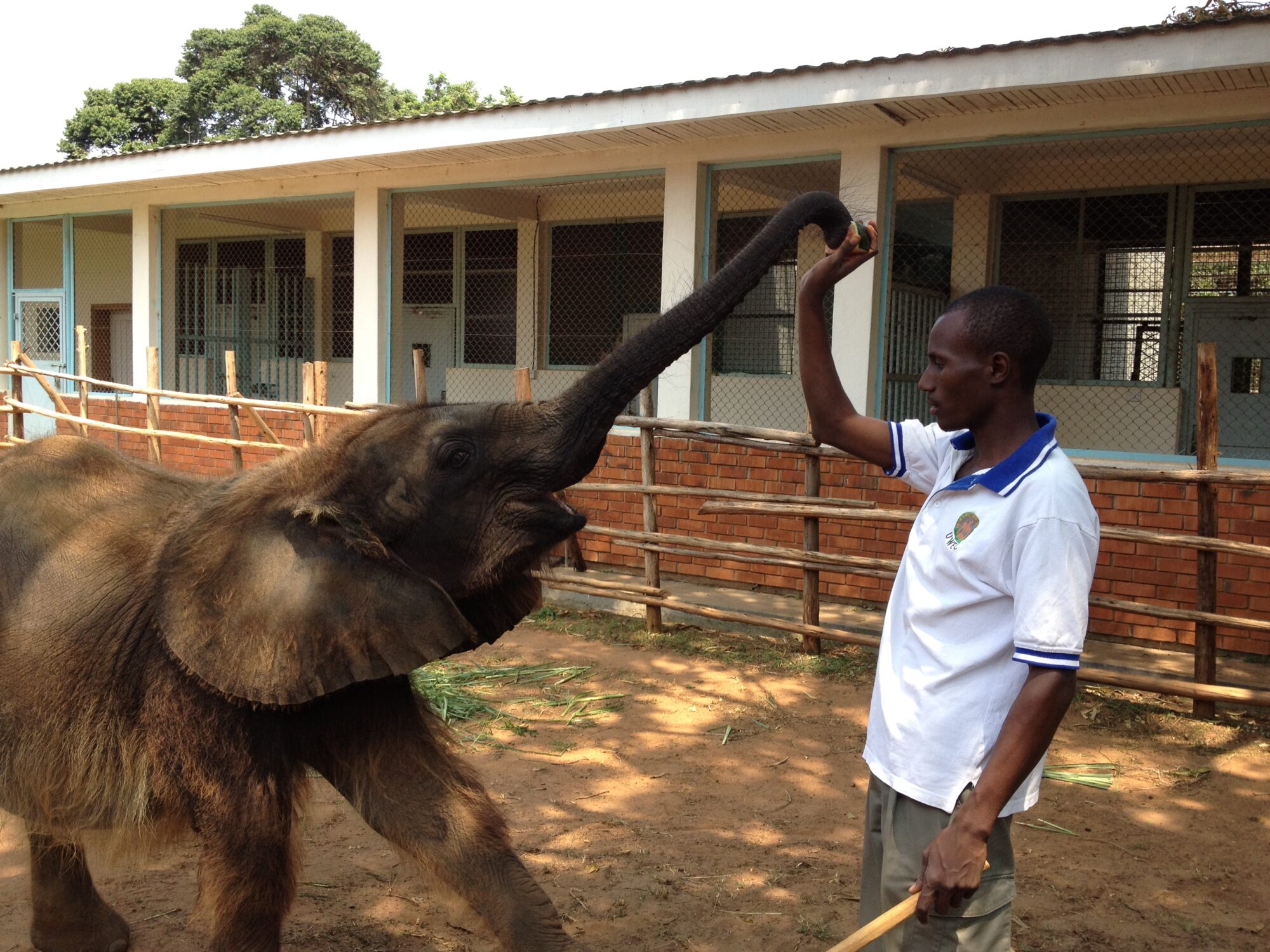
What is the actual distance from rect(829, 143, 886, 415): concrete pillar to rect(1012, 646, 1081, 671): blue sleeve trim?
630 cm

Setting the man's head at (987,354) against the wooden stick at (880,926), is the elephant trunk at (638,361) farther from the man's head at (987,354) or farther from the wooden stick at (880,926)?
the wooden stick at (880,926)

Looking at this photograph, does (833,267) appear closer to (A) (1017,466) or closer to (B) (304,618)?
(A) (1017,466)

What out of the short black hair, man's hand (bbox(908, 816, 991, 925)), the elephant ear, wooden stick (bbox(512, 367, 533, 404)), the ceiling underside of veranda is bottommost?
man's hand (bbox(908, 816, 991, 925))

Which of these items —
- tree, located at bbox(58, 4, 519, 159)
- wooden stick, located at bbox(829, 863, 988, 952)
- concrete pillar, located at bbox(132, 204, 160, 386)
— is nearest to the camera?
wooden stick, located at bbox(829, 863, 988, 952)

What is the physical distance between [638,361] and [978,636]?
3.44ft

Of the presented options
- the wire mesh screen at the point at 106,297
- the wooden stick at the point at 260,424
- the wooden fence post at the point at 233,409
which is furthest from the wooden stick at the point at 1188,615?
the wire mesh screen at the point at 106,297

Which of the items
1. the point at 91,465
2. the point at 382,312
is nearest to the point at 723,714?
the point at 91,465

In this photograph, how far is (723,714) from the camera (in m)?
6.33

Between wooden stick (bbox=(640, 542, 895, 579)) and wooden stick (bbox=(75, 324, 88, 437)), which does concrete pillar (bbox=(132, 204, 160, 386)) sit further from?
wooden stick (bbox=(640, 542, 895, 579))

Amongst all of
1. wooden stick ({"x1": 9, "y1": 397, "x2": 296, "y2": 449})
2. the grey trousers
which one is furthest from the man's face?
wooden stick ({"x1": 9, "y1": 397, "x2": 296, "y2": 449})

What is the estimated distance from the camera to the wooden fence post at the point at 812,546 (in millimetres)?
7293

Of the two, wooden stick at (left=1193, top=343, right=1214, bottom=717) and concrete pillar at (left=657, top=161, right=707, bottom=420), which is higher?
concrete pillar at (left=657, top=161, right=707, bottom=420)

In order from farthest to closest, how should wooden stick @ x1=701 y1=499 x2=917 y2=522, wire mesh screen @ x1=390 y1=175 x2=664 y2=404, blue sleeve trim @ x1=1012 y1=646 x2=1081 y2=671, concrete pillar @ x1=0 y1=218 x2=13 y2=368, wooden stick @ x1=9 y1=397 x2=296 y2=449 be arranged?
concrete pillar @ x1=0 y1=218 x2=13 y2=368, wire mesh screen @ x1=390 y1=175 x2=664 y2=404, wooden stick @ x1=9 y1=397 x2=296 y2=449, wooden stick @ x1=701 y1=499 x2=917 y2=522, blue sleeve trim @ x1=1012 y1=646 x2=1081 y2=671

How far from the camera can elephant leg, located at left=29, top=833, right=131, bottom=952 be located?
365 cm
